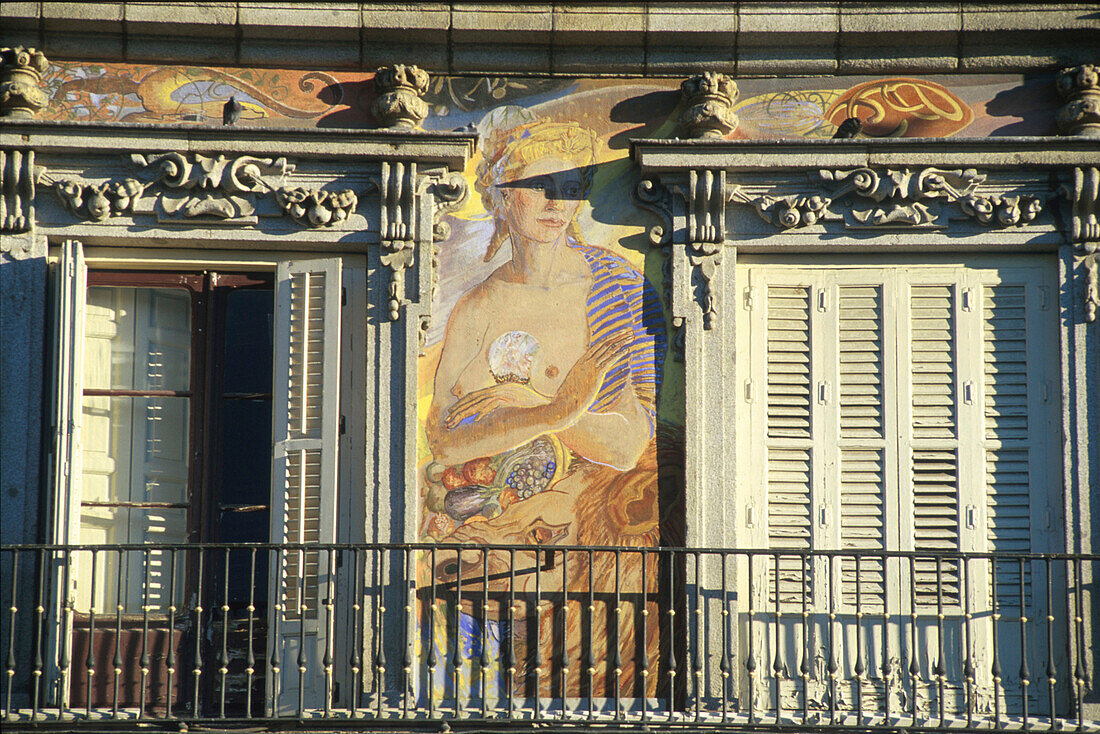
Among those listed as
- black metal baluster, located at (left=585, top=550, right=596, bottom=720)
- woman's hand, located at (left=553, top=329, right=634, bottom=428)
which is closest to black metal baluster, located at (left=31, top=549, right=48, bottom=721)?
black metal baluster, located at (left=585, top=550, right=596, bottom=720)

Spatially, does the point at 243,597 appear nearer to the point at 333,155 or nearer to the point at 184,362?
the point at 184,362

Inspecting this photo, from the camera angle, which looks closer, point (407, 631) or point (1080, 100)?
point (407, 631)

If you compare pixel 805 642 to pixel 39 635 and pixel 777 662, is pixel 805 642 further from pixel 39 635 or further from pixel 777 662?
pixel 39 635

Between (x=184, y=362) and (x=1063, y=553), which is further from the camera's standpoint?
(x=184, y=362)

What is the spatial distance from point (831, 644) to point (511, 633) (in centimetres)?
159

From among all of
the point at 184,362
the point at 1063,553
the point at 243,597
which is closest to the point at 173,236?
the point at 184,362

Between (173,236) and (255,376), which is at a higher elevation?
(173,236)

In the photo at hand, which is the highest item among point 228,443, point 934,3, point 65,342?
point 934,3

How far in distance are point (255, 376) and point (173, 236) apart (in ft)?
2.94

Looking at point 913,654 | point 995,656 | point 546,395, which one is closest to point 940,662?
point 913,654

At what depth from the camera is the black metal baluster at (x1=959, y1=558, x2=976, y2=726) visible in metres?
7.11

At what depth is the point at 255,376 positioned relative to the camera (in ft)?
26.6

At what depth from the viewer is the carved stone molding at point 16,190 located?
791cm

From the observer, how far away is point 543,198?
26.8 ft
